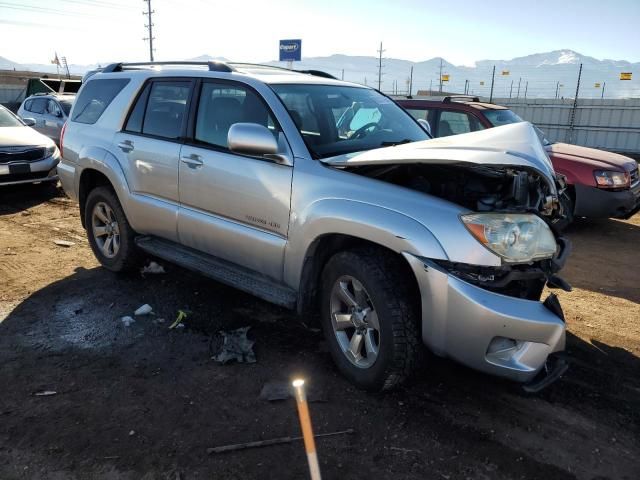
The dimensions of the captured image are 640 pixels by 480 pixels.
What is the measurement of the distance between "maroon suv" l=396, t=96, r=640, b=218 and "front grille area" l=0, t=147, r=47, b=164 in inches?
242

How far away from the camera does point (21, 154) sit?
852 centimetres

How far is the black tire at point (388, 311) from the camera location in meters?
2.87

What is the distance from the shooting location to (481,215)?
2.73 meters

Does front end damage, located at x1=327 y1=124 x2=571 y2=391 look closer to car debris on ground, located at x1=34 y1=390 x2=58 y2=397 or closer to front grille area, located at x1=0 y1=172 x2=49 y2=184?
car debris on ground, located at x1=34 y1=390 x2=58 y2=397

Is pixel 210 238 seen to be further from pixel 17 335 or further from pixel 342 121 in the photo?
pixel 17 335

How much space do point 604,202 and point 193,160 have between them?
558 cm

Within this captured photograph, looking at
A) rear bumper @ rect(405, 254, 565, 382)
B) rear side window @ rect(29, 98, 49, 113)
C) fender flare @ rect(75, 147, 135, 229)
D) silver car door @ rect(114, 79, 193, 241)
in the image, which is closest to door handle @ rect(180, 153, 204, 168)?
silver car door @ rect(114, 79, 193, 241)

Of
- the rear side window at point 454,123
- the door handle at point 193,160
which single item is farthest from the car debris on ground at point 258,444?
the rear side window at point 454,123

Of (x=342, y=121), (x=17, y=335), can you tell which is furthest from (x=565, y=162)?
(x=17, y=335)

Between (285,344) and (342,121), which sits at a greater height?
(342,121)

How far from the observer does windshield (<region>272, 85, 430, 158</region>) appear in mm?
3631

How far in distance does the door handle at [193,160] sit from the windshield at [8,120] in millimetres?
7069

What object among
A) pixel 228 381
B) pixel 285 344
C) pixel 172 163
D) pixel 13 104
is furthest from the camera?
pixel 13 104

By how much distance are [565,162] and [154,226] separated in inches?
223
